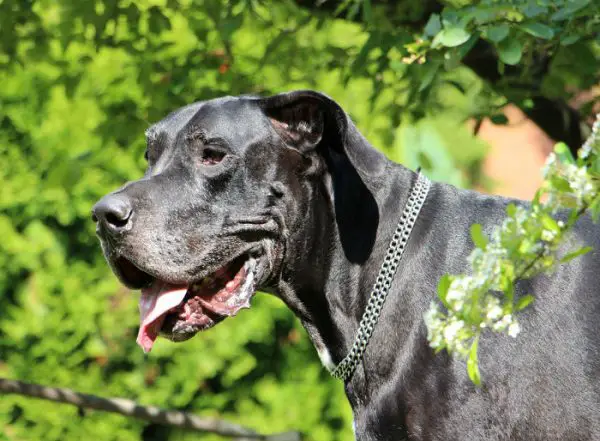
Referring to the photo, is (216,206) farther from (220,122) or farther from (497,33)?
(497,33)

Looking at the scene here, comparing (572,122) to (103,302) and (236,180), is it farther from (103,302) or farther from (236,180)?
(103,302)

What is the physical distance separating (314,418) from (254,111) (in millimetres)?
3127

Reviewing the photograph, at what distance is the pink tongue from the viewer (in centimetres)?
350

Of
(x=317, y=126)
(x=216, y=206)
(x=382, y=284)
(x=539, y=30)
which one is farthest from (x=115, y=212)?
(x=539, y=30)

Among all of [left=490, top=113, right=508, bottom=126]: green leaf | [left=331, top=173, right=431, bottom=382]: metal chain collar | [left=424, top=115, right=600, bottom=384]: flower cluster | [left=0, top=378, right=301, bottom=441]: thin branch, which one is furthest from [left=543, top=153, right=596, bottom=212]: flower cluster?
[left=0, top=378, right=301, bottom=441]: thin branch

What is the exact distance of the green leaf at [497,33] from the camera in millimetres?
3553

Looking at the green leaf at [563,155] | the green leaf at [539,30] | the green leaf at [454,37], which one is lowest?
the green leaf at [454,37]

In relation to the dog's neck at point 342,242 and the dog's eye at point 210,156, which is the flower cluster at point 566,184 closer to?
the dog's neck at point 342,242

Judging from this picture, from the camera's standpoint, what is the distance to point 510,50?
364 cm

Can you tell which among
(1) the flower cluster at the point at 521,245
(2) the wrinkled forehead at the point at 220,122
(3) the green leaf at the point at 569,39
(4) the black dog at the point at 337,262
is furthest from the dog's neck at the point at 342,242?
(1) the flower cluster at the point at 521,245

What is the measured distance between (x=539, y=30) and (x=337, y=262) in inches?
44.1

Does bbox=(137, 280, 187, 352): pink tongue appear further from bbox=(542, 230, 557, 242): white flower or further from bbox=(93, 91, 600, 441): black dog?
bbox=(542, 230, 557, 242): white flower

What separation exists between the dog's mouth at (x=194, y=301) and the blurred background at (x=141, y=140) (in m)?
1.26

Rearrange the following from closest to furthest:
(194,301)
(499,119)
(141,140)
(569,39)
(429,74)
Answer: (194,301) → (569,39) → (429,74) → (499,119) → (141,140)
